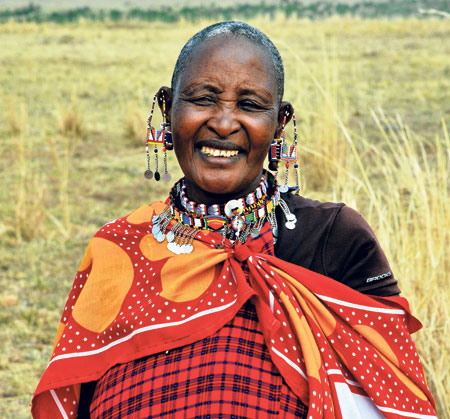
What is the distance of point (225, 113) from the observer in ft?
5.36

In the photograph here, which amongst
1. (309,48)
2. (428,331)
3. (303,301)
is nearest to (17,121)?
(428,331)

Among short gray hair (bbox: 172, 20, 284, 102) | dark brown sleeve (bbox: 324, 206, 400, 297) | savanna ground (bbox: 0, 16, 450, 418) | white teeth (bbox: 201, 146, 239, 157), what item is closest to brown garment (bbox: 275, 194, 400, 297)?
dark brown sleeve (bbox: 324, 206, 400, 297)

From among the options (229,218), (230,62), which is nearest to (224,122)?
(230,62)

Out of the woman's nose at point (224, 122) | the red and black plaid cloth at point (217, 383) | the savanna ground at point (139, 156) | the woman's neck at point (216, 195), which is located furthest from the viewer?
the savanna ground at point (139, 156)

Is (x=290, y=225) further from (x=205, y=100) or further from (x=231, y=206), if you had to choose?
(x=205, y=100)

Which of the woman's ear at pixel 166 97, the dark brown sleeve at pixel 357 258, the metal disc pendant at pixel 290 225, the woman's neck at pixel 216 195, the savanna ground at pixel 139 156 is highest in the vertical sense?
the woman's ear at pixel 166 97

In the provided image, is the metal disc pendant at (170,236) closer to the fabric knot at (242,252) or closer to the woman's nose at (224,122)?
the fabric knot at (242,252)

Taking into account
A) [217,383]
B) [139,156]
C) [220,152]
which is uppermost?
[220,152]

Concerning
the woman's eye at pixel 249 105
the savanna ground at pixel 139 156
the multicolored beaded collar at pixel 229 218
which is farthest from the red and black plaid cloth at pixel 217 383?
the savanna ground at pixel 139 156

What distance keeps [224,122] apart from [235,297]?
0.43 meters

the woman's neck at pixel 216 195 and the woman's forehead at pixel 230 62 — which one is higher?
the woman's forehead at pixel 230 62

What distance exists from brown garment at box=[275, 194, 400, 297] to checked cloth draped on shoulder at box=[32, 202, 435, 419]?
6cm

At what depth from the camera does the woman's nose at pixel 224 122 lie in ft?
5.32

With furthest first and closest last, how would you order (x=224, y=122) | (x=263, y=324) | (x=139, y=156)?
(x=139, y=156)
(x=224, y=122)
(x=263, y=324)
